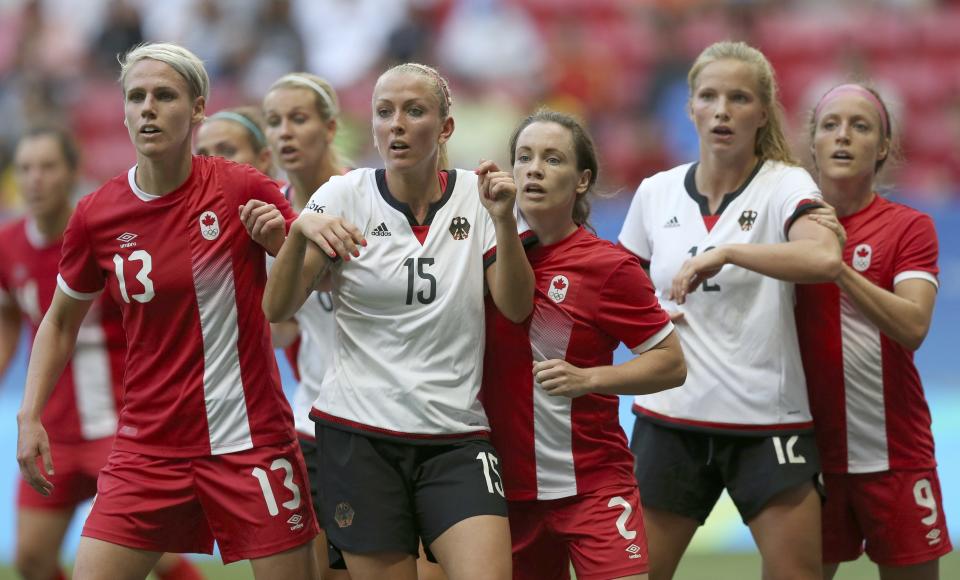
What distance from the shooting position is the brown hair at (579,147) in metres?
4.34

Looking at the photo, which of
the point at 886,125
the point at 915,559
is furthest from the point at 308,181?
the point at 915,559

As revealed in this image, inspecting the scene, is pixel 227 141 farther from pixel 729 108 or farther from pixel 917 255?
pixel 917 255

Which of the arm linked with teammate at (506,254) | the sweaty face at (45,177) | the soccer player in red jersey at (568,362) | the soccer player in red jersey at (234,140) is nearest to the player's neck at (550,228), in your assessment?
the soccer player in red jersey at (568,362)

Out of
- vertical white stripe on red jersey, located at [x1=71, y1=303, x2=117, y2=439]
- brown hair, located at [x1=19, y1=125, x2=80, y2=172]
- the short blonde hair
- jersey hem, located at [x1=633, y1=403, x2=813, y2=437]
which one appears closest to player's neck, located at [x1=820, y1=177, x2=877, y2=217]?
jersey hem, located at [x1=633, y1=403, x2=813, y2=437]

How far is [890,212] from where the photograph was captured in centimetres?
486

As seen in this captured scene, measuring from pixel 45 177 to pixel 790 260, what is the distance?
3.09m

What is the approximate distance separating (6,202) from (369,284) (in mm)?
9055

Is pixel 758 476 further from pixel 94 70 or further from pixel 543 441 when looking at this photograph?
pixel 94 70

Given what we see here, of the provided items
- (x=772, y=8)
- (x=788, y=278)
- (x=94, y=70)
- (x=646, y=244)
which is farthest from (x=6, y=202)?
(x=788, y=278)

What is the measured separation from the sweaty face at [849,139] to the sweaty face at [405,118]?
1.59m

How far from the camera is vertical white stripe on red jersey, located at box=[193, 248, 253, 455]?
421 cm

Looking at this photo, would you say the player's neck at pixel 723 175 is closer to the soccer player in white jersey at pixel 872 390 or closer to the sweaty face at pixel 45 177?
the soccer player in white jersey at pixel 872 390

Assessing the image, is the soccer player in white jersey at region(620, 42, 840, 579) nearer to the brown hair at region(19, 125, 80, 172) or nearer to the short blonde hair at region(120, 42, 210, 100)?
the short blonde hair at region(120, 42, 210, 100)

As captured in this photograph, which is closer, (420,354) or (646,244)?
(420,354)
